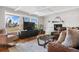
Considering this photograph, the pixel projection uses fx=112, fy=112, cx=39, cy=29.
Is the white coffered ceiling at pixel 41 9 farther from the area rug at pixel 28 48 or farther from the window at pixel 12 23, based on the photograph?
the area rug at pixel 28 48

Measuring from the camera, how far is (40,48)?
7.20ft

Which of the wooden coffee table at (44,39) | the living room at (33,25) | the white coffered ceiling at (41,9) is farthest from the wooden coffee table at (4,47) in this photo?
the white coffered ceiling at (41,9)

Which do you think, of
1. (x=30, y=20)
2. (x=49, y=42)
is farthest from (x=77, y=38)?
(x=30, y=20)

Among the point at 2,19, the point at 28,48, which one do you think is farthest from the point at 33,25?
the point at 2,19

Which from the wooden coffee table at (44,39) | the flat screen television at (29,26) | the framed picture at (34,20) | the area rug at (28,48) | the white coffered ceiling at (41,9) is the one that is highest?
the white coffered ceiling at (41,9)

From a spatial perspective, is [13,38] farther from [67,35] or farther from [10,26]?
[67,35]

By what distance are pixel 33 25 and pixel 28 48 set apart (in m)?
0.46

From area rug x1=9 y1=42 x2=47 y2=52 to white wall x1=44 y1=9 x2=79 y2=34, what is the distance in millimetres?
363

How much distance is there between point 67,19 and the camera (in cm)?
216

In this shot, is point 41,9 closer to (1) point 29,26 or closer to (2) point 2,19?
(1) point 29,26

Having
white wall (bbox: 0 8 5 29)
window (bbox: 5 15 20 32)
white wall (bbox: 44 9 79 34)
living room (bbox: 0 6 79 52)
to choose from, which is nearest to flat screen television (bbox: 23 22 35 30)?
living room (bbox: 0 6 79 52)

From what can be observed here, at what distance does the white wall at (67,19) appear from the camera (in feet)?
6.92

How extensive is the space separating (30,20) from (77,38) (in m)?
0.97
